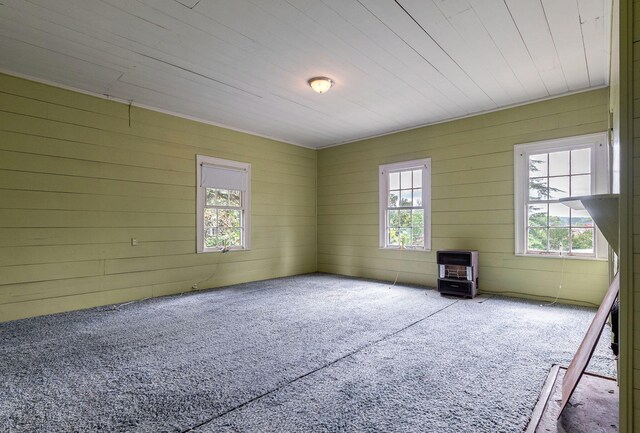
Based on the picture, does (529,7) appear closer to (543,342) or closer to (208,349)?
(543,342)

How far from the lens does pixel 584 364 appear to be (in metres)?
1.73

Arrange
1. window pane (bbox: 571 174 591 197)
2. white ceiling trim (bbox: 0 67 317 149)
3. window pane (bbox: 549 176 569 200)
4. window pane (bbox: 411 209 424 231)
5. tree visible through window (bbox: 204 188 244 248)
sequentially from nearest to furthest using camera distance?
1. white ceiling trim (bbox: 0 67 317 149)
2. window pane (bbox: 571 174 591 197)
3. window pane (bbox: 549 176 569 200)
4. tree visible through window (bbox: 204 188 244 248)
5. window pane (bbox: 411 209 424 231)

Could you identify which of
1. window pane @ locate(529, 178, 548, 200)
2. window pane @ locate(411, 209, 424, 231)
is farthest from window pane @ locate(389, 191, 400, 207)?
window pane @ locate(529, 178, 548, 200)

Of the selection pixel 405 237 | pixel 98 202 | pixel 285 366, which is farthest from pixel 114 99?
pixel 405 237

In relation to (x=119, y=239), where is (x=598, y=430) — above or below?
below

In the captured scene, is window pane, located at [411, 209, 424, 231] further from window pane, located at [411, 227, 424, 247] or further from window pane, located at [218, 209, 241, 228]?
window pane, located at [218, 209, 241, 228]

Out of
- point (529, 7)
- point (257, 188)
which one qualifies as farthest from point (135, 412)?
point (257, 188)

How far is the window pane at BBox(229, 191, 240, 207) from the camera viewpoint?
222 inches

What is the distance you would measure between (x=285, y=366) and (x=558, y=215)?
4010 millimetres

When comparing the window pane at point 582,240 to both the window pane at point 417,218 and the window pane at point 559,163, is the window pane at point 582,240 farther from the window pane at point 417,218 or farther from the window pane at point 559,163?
the window pane at point 417,218

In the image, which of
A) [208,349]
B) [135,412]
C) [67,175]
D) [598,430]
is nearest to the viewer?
[598,430]

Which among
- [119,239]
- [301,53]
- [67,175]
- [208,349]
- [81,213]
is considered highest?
[301,53]

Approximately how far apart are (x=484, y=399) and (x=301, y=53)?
10.3 feet

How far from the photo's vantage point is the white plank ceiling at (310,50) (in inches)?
103
